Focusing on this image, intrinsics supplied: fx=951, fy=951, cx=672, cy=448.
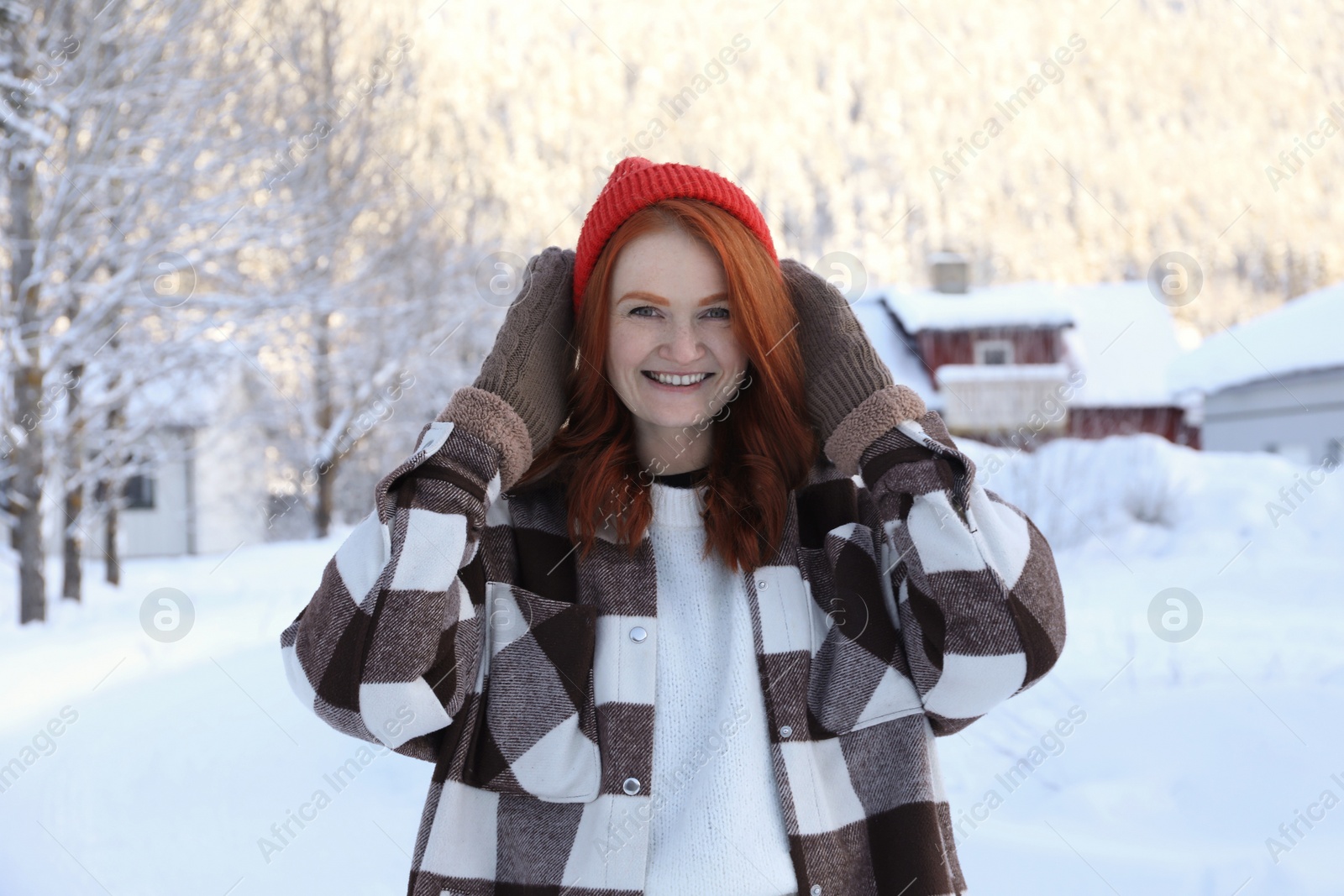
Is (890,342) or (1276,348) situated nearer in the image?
(1276,348)

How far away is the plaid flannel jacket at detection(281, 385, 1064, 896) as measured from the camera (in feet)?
4.97

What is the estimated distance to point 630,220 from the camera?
179 cm

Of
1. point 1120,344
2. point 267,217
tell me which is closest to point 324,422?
point 267,217

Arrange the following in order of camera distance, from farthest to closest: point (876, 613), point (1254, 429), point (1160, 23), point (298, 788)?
point (1160, 23)
point (1254, 429)
point (298, 788)
point (876, 613)

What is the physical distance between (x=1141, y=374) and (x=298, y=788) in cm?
2475

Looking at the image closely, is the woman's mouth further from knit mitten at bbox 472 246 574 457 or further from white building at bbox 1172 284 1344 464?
white building at bbox 1172 284 1344 464

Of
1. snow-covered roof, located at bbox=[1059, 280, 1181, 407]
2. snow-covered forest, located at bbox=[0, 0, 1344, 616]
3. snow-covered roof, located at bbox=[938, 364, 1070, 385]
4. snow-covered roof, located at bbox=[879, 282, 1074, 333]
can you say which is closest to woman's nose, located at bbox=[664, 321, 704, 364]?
snow-covered forest, located at bbox=[0, 0, 1344, 616]

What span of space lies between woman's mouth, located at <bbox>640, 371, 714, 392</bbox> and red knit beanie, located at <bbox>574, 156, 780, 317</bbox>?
23 cm

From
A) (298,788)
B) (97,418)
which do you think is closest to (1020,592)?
(298,788)

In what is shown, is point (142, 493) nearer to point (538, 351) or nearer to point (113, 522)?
point (113, 522)

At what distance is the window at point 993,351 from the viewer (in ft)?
68.5

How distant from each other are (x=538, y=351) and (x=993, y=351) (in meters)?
20.6

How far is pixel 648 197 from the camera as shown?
177cm

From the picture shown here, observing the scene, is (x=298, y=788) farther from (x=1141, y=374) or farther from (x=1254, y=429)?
(x=1141, y=374)
